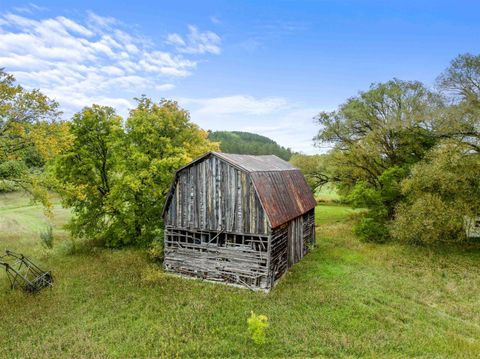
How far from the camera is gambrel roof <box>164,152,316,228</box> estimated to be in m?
15.6

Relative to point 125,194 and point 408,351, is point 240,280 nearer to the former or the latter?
point 408,351

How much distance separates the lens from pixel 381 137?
86.0 ft

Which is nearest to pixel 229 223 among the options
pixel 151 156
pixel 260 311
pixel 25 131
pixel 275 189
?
pixel 275 189

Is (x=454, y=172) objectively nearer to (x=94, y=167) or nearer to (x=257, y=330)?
(x=257, y=330)

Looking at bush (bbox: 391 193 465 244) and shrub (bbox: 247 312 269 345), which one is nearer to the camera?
shrub (bbox: 247 312 269 345)

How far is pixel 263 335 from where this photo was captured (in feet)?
35.6

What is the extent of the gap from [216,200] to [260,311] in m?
5.99

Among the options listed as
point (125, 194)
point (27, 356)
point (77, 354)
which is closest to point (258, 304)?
point (77, 354)

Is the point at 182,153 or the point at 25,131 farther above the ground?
the point at 25,131

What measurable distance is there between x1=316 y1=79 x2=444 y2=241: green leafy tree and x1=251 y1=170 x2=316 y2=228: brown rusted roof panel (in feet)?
20.3

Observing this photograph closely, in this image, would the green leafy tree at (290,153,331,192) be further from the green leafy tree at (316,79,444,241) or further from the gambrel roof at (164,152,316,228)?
the gambrel roof at (164,152,316,228)

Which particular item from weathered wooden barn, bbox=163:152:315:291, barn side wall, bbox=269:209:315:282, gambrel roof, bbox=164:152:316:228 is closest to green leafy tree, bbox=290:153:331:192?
barn side wall, bbox=269:209:315:282

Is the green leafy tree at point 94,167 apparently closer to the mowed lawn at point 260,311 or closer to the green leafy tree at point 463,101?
the mowed lawn at point 260,311

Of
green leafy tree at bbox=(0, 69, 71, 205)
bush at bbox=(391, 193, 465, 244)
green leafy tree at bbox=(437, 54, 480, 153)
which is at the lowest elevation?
bush at bbox=(391, 193, 465, 244)
